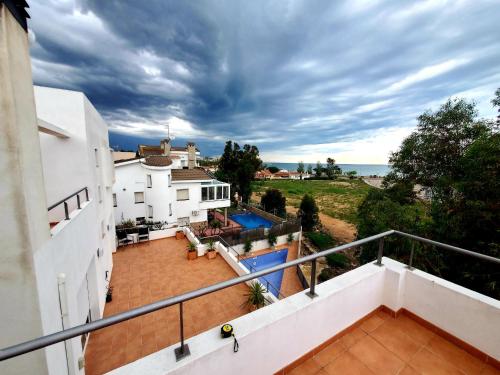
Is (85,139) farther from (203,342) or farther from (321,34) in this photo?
(321,34)

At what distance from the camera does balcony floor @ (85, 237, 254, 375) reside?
4777 millimetres

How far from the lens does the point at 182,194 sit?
16.0m

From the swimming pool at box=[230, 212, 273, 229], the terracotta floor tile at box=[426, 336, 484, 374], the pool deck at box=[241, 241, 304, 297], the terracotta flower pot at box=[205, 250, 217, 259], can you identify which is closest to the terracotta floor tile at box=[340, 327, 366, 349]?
the terracotta floor tile at box=[426, 336, 484, 374]

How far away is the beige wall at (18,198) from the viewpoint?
1.53 meters

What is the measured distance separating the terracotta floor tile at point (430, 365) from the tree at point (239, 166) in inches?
874

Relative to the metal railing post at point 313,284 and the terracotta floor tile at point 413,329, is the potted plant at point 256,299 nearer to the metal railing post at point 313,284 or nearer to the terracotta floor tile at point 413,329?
the terracotta floor tile at point 413,329

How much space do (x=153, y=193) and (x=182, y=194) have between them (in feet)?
7.21

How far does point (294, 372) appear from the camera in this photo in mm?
2006

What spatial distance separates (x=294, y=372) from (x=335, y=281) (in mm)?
1012

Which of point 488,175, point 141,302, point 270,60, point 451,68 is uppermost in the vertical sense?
point 270,60

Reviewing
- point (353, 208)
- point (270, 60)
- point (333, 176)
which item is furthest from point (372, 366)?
point (333, 176)

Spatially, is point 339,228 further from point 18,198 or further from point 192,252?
point 18,198

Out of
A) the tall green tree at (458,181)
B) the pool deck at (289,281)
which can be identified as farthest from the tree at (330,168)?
the tall green tree at (458,181)

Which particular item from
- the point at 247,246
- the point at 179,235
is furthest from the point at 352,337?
the point at 247,246
